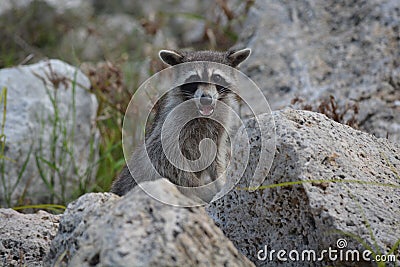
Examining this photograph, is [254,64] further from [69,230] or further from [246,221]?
[69,230]

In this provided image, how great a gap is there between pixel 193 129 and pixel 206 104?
42 centimetres

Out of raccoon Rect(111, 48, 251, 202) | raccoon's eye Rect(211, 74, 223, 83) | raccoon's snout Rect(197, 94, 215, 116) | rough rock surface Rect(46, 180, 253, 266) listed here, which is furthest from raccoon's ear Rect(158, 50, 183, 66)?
rough rock surface Rect(46, 180, 253, 266)

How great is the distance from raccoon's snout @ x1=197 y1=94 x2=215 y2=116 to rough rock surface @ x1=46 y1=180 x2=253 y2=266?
1.67 m

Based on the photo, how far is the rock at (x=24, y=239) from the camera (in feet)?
14.1

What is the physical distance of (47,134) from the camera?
7.02 metres

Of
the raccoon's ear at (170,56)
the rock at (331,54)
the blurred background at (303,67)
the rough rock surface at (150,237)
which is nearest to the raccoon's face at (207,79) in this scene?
the raccoon's ear at (170,56)

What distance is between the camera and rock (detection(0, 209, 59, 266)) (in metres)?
4.29

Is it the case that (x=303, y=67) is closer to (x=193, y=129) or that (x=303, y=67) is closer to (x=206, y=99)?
(x=193, y=129)

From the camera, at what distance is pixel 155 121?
18.0 ft

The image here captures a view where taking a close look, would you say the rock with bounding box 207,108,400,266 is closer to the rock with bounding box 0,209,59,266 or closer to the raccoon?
the raccoon

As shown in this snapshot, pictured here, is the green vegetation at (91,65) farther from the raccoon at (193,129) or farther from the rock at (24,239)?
the raccoon at (193,129)

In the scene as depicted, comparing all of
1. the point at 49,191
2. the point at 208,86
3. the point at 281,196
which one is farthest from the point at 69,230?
the point at 49,191

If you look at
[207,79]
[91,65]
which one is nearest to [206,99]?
[207,79]

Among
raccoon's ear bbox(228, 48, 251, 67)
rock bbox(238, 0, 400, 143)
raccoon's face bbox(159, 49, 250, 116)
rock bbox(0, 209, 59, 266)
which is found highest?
rock bbox(238, 0, 400, 143)
